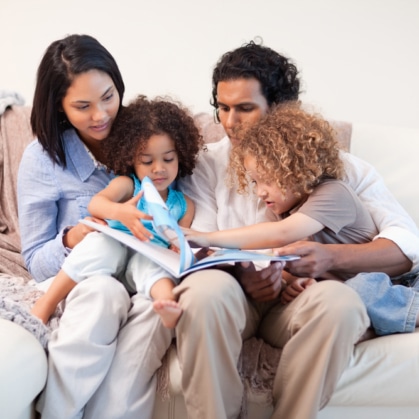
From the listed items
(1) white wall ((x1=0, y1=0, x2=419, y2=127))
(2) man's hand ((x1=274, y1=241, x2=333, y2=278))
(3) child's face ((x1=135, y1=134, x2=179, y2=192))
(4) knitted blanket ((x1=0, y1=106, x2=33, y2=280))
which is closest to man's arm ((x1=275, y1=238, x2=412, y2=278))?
(2) man's hand ((x1=274, y1=241, x2=333, y2=278))

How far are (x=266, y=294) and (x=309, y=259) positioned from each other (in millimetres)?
138

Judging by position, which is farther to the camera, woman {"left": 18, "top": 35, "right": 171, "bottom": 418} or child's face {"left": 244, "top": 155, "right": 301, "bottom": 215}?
child's face {"left": 244, "top": 155, "right": 301, "bottom": 215}

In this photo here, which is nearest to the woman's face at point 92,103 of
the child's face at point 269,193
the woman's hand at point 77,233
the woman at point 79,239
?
the woman at point 79,239

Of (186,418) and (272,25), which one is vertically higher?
(272,25)

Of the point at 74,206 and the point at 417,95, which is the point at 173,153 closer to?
the point at 74,206

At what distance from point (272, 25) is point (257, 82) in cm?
88

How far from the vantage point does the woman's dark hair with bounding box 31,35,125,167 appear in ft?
6.02

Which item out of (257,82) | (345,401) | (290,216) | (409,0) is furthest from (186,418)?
(409,0)

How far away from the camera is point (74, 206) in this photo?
6.32ft

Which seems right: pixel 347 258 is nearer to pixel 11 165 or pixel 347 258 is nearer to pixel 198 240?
pixel 198 240

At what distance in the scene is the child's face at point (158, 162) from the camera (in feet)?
5.94

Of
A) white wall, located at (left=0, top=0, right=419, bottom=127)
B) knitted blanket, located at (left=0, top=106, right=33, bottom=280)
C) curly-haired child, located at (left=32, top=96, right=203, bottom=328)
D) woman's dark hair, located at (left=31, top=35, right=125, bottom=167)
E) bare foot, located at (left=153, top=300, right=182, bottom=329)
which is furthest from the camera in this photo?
white wall, located at (left=0, top=0, right=419, bottom=127)

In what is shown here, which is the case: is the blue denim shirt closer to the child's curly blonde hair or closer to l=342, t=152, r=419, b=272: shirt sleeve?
the child's curly blonde hair

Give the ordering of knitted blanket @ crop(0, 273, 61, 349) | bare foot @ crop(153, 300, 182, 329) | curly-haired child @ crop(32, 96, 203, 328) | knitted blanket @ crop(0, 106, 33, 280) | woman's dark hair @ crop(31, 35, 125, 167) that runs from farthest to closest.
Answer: knitted blanket @ crop(0, 106, 33, 280), woman's dark hair @ crop(31, 35, 125, 167), curly-haired child @ crop(32, 96, 203, 328), knitted blanket @ crop(0, 273, 61, 349), bare foot @ crop(153, 300, 182, 329)
